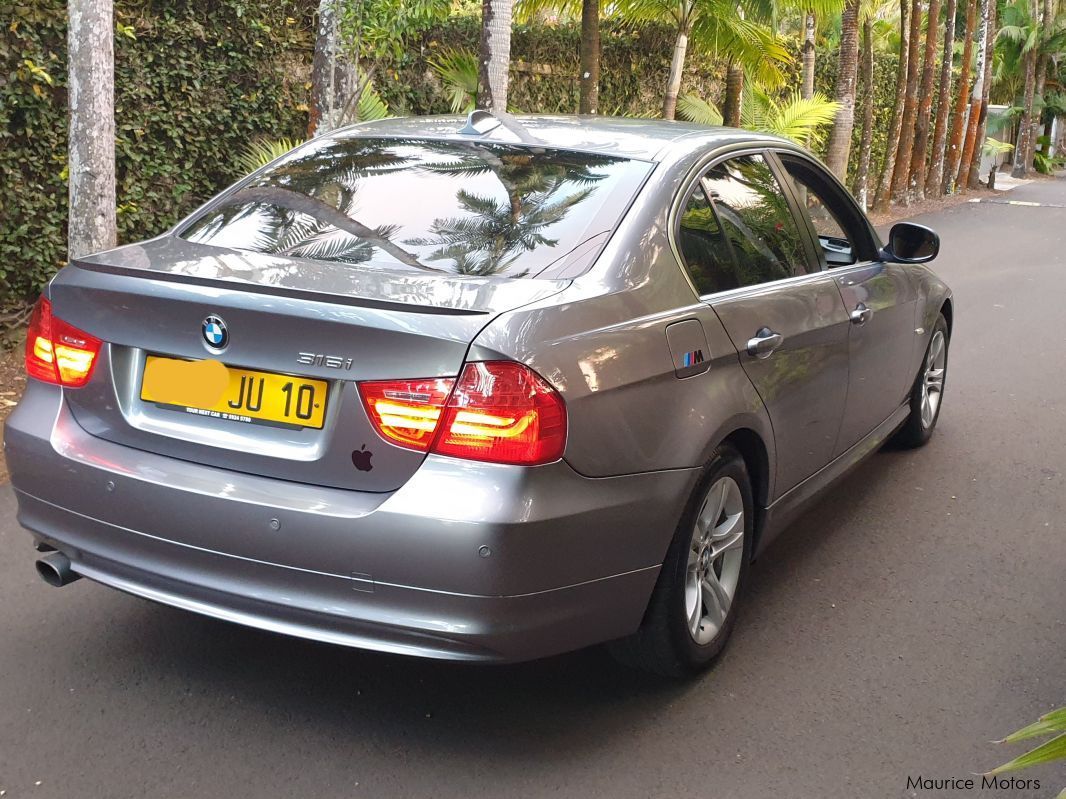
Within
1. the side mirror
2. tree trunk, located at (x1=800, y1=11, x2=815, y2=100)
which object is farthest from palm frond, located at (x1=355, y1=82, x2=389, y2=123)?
tree trunk, located at (x1=800, y1=11, x2=815, y2=100)

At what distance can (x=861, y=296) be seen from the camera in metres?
5.02

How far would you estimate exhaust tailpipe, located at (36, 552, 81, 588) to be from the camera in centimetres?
354

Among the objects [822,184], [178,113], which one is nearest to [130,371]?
[822,184]

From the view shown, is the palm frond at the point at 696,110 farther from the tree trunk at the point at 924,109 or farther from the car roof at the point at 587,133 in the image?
the car roof at the point at 587,133

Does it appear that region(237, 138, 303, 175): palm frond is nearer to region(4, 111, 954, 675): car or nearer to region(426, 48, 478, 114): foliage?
region(426, 48, 478, 114): foliage

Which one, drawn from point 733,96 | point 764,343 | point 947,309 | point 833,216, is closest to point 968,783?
point 764,343

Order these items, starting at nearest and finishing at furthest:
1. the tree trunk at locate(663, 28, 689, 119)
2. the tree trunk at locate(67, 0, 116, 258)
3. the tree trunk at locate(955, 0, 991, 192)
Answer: the tree trunk at locate(67, 0, 116, 258), the tree trunk at locate(663, 28, 689, 119), the tree trunk at locate(955, 0, 991, 192)

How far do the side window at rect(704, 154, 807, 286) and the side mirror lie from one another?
93cm

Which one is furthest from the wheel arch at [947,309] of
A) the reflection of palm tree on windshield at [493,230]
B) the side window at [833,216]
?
the reflection of palm tree on windshield at [493,230]

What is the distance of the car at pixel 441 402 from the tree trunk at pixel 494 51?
5.66 m

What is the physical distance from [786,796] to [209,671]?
177cm

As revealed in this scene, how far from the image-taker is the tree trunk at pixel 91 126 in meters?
7.30

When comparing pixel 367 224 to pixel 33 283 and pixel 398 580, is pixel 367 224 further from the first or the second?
pixel 33 283

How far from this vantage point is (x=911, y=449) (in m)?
6.68
